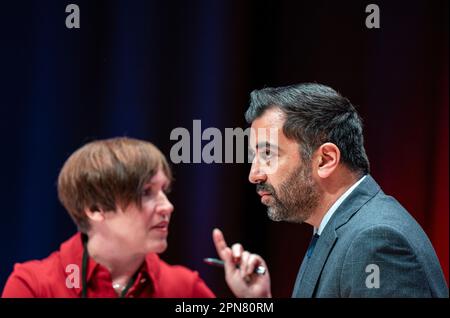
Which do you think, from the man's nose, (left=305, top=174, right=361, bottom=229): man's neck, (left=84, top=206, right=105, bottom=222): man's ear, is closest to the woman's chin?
(left=84, top=206, right=105, bottom=222): man's ear

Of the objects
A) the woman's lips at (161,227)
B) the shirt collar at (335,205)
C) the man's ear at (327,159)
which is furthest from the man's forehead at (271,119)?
the woman's lips at (161,227)

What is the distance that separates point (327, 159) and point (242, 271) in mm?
380

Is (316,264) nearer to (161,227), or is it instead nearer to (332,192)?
(332,192)

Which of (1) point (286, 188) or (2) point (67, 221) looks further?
(2) point (67, 221)

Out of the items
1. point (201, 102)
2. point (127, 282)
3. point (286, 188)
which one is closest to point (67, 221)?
point (127, 282)

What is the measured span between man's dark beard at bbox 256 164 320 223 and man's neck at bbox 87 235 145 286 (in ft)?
1.30

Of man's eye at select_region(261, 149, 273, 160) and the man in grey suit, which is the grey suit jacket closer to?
the man in grey suit

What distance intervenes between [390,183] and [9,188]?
1.20m

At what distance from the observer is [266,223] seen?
2.06 metres

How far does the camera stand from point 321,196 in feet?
5.50

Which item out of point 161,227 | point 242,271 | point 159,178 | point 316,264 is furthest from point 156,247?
point 316,264
